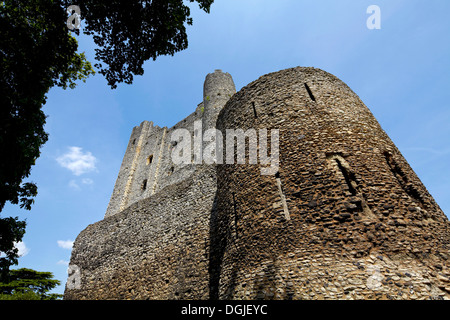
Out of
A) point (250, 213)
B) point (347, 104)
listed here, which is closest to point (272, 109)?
point (347, 104)

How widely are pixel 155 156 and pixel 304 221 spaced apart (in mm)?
23713

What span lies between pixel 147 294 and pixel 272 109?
7839 mm

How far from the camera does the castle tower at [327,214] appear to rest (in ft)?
12.5

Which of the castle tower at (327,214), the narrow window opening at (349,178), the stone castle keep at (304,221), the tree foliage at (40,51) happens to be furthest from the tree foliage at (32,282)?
the narrow window opening at (349,178)

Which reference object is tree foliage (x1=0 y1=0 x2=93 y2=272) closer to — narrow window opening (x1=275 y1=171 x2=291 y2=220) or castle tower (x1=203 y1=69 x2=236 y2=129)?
narrow window opening (x1=275 y1=171 x2=291 y2=220)

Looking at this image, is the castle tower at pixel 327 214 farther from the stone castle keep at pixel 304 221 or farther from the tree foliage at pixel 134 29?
the tree foliage at pixel 134 29

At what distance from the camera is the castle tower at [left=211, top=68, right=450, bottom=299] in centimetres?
380

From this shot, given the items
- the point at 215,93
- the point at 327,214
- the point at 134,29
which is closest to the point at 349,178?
A: the point at 327,214

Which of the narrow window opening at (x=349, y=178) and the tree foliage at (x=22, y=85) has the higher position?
the tree foliage at (x=22, y=85)

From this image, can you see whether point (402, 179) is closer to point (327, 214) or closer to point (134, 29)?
point (327, 214)

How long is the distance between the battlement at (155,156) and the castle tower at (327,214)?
10.5m

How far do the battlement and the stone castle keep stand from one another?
928 centimetres

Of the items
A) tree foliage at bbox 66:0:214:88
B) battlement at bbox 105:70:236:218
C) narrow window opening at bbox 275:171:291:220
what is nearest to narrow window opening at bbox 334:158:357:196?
narrow window opening at bbox 275:171:291:220

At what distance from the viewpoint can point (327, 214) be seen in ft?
14.9
